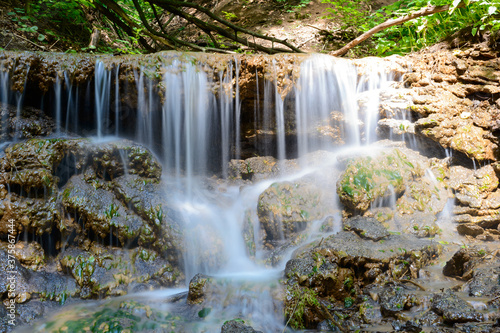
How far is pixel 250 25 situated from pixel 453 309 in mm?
10418

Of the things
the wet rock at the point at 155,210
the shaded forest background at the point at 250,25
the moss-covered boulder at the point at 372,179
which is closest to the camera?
the wet rock at the point at 155,210

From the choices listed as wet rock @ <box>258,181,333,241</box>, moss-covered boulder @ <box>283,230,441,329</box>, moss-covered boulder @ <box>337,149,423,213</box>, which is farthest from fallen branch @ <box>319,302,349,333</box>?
moss-covered boulder @ <box>337,149,423,213</box>

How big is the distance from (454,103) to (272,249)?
416 centimetres

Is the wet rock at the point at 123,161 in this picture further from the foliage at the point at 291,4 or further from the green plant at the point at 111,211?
the foliage at the point at 291,4

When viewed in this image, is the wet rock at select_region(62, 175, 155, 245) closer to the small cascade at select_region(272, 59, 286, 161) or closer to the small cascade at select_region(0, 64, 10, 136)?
the small cascade at select_region(0, 64, 10, 136)

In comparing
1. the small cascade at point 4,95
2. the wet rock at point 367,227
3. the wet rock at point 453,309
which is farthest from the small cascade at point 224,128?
the wet rock at point 453,309

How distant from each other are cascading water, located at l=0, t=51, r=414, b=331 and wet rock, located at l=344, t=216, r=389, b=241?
1.65ft

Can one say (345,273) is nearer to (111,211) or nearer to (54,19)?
(111,211)

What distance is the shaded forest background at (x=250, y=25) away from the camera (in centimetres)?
689

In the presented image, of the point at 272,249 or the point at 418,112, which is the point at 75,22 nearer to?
the point at 272,249

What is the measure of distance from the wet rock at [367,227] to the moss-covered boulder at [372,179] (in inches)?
15.7

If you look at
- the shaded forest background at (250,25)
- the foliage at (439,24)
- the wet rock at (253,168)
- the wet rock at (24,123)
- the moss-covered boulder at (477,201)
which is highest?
the shaded forest background at (250,25)

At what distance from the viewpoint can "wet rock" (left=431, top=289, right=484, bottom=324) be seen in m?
2.91

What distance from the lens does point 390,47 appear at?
8.47m
